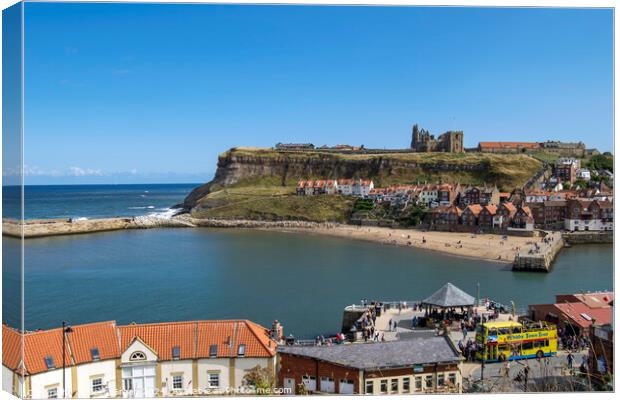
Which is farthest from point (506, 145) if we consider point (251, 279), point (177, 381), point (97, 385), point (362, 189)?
point (97, 385)

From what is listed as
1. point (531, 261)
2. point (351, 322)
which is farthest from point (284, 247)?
point (351, 322)

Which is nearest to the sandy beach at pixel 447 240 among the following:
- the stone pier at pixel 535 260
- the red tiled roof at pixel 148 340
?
the stone pier at pixel 535 260

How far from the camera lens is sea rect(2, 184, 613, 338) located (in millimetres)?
19797

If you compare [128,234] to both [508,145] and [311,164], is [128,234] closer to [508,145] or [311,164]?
[311,164]

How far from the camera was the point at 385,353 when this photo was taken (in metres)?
9.74

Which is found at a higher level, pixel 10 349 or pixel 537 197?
pixel 537 197

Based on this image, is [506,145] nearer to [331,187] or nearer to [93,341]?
[331,187]

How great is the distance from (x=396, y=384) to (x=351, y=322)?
8.18 metres

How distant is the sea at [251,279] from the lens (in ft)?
65.0

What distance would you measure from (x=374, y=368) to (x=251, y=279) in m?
18.6

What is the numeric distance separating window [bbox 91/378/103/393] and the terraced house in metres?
0.02

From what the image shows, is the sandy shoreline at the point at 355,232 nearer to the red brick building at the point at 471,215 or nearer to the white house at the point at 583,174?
the red brick building at the point at 471,215

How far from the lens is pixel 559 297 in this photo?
1666 centimetres

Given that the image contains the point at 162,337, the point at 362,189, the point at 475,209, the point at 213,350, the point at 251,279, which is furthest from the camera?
the point at 362,189
